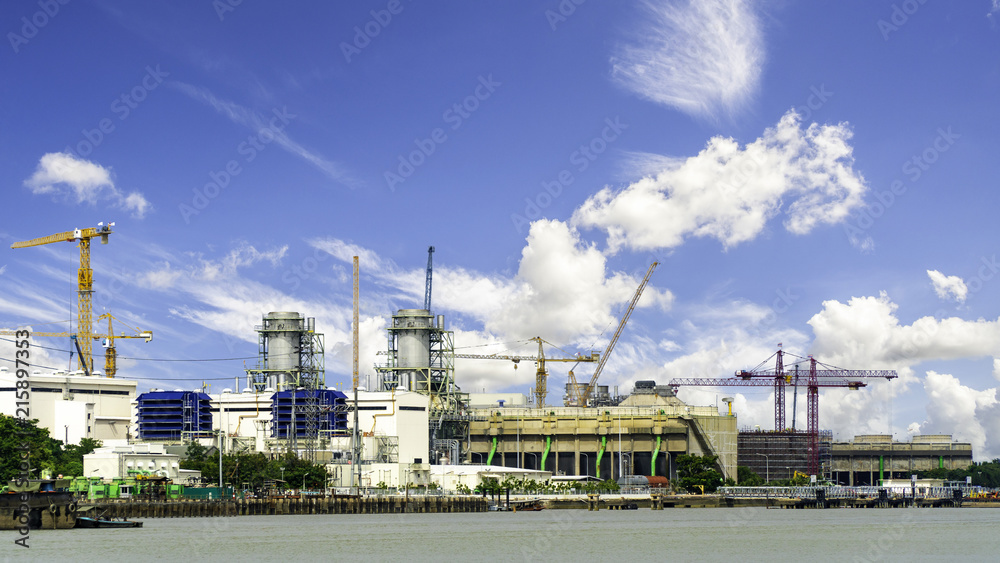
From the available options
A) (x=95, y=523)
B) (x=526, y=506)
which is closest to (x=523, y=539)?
(x=95, y=523)

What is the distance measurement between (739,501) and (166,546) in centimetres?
11892

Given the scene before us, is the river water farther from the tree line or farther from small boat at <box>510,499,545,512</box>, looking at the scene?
the tree line

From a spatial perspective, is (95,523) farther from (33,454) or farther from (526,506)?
(526,506)

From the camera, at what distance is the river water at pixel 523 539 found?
316ft

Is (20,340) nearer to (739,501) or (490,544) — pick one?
(490,544)

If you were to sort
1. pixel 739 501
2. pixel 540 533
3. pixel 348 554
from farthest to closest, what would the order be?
pixel 739 501
pixel 540 533
pixel 348 554

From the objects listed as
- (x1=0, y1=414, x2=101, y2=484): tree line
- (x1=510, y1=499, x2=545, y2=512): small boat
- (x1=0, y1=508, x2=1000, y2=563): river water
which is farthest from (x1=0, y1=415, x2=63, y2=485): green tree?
(x1=510, y1=499, x2=545, y2=512): small boat

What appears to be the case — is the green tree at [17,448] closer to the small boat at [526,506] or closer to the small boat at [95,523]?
the small boat at [95,523]

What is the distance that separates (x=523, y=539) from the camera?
373ft

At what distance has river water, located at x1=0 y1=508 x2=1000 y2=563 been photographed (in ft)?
316

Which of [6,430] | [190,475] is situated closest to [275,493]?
[190,475]

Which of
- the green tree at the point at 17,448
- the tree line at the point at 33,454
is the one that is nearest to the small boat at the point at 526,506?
the tree line at the point at 33,454

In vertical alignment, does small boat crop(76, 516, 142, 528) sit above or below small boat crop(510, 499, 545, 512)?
above

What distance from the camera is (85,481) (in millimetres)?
156625
